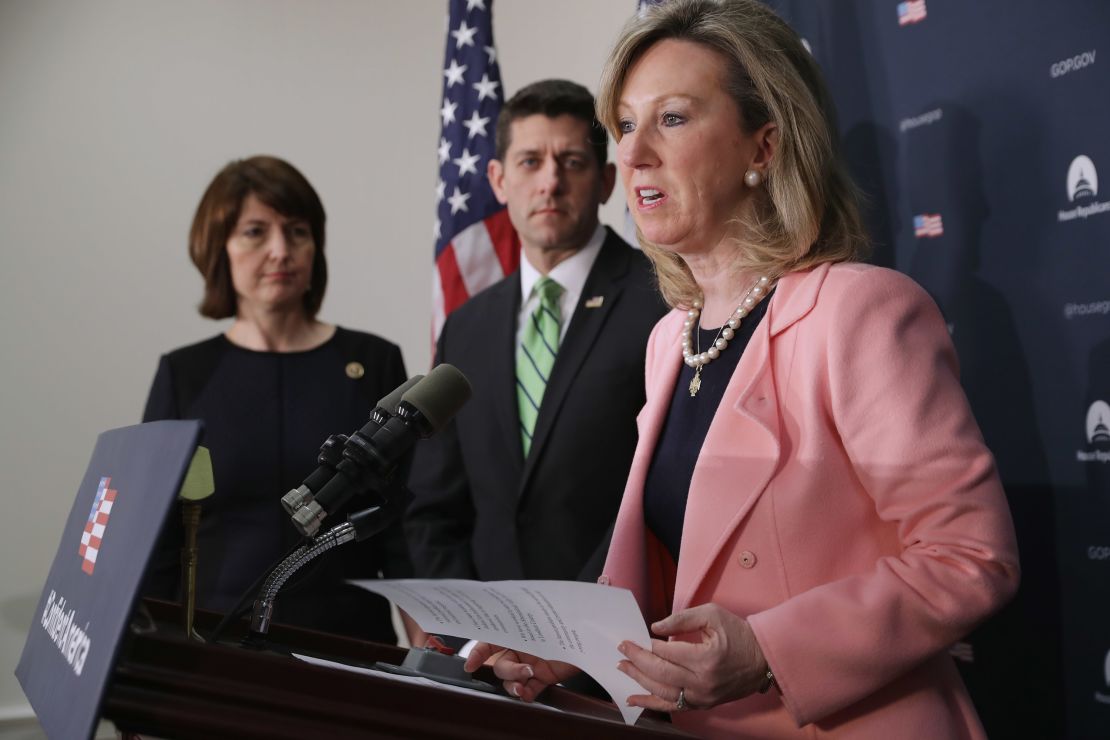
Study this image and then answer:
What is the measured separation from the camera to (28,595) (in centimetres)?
451

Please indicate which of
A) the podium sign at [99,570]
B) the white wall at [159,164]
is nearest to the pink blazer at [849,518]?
the podium sign at [99,570]

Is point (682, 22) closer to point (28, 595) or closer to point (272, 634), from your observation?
point (272, 634)

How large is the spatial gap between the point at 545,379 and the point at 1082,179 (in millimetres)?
1242

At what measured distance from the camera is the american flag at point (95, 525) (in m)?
0.93

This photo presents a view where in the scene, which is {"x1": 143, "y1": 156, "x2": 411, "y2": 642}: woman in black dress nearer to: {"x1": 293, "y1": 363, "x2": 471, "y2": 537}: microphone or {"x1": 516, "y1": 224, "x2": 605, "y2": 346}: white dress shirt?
{"x1": 516, "y1": 224, "x2": 605, "y2": 346}: white dress shirt

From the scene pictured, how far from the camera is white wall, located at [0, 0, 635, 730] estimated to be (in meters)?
4.57

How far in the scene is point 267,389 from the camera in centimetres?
291

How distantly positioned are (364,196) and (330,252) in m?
0.32

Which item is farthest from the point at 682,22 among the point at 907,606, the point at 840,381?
the point at 907,606

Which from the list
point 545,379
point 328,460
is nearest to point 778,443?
point 328,460

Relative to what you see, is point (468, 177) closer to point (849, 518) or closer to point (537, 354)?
point (537, 354)

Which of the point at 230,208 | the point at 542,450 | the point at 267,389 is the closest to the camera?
the point at 542,450

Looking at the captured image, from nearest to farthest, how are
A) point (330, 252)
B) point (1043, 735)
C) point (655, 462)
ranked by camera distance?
1. point (655, 462)
2. point (1043, 735)
3. point (330, 252)

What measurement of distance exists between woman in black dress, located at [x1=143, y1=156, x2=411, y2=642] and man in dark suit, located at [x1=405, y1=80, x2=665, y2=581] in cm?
27
